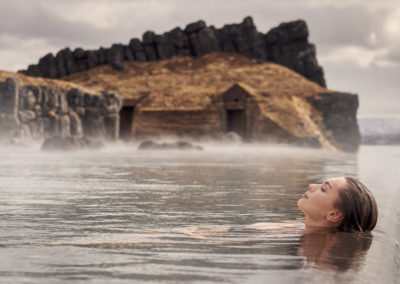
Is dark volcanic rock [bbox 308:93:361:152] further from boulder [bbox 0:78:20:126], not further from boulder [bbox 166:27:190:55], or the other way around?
boulder [bbox 0:78:20:126]

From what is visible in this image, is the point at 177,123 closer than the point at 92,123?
No

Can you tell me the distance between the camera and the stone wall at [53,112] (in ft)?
93.1

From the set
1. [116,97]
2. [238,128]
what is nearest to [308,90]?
[238,128]

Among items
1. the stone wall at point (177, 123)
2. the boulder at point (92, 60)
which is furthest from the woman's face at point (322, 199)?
the boulder at point (92, 60)

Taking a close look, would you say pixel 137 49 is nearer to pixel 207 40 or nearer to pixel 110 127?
pixel 207 40

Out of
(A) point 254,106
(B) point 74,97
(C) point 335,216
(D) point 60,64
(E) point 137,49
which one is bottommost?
(C) point 335,216

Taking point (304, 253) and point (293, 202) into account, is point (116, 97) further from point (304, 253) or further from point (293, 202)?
point (304, 253)

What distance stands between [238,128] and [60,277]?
48648 mm

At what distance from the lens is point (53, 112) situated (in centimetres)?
3123

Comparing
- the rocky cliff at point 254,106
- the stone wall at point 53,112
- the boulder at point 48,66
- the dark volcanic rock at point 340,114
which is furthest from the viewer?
the boulder at point 48,66

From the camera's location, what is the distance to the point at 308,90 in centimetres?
5428

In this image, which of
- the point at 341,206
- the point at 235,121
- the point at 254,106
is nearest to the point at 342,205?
the point at 341,206

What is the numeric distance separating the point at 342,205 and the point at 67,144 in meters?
22.9

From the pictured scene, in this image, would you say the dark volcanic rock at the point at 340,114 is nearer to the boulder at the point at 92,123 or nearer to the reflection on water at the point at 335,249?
the boulder at the point at 92,123
